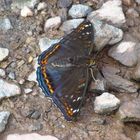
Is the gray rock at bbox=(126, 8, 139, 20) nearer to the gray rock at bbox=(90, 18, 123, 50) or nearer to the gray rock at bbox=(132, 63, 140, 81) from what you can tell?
the gray rock at bbox=(90, 18, 123, 50)

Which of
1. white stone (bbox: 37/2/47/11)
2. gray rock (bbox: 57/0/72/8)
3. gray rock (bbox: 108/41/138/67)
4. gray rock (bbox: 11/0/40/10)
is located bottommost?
gray rock (bbox: 108/41/138/67)

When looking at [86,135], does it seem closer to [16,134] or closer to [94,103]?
[94,103]

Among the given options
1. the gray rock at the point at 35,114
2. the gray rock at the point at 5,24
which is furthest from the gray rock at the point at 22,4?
the gray rock at the point at 35,114

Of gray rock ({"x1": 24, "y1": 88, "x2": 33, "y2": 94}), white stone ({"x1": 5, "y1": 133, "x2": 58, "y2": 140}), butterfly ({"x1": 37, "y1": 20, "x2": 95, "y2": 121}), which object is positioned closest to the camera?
white stone ({"x1": 5, "y1": 133, "x2": 58, "y2": 140})

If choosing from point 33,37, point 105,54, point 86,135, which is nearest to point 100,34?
point 105,54

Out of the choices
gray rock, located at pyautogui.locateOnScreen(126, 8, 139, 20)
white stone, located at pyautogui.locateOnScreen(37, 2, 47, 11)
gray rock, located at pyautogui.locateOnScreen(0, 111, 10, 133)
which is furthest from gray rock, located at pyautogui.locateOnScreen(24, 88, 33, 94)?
gray rock, located at pyautogui.locateOnScreen(126, 8, 139, 20)

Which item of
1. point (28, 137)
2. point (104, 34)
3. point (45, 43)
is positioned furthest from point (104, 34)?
point (28, 137)

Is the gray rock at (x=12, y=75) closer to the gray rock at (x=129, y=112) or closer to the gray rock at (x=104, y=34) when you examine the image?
the gray rock at (x=104, y=34)
